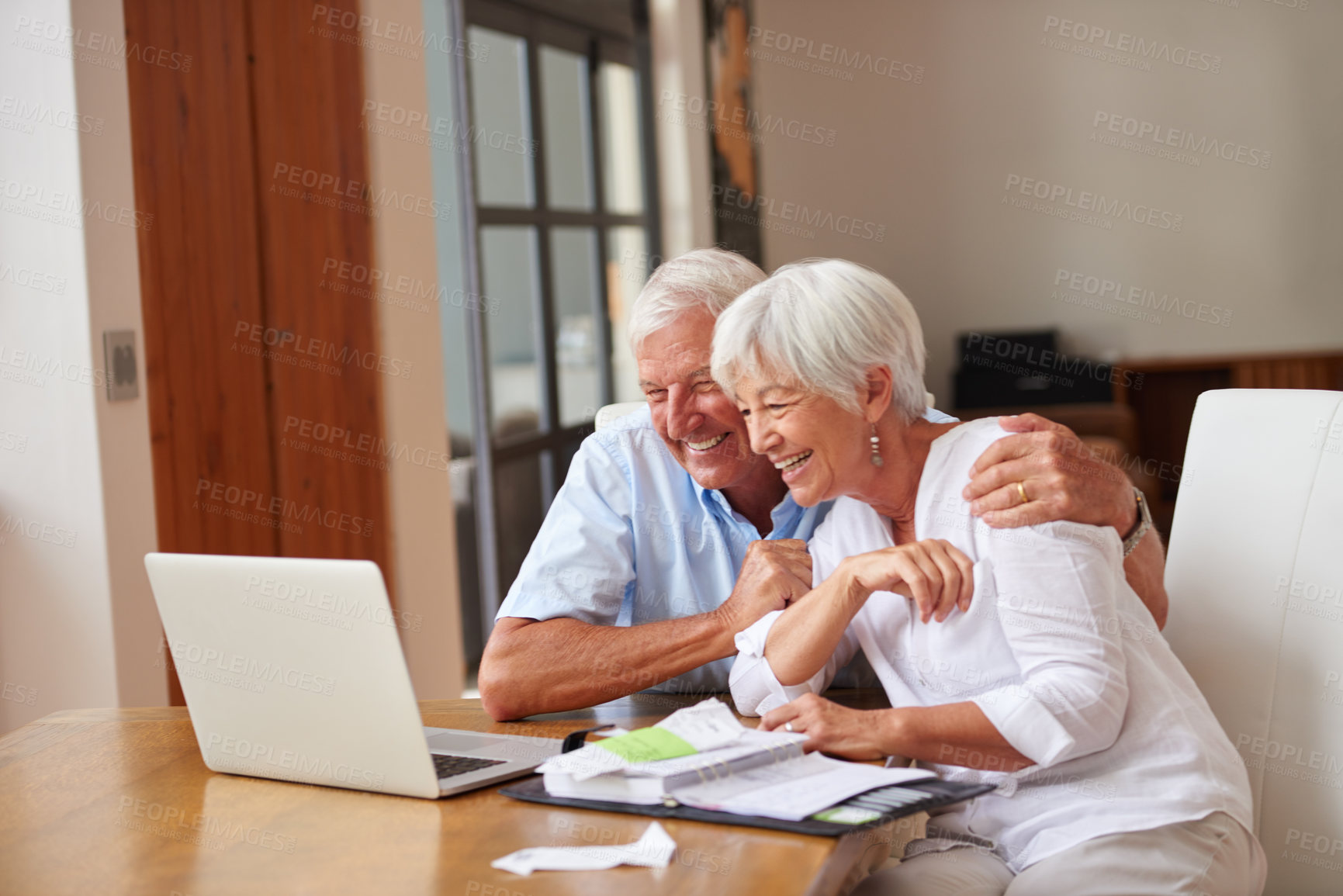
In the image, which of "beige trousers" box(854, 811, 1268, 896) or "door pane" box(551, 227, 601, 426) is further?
"door pane" box(551, 227, 601, 426)

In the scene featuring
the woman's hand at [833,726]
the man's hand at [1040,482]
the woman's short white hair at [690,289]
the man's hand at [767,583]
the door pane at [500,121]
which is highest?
the door pane at [500,121]

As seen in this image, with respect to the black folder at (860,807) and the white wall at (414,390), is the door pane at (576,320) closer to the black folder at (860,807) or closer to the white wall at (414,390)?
the white wall at (414,390)

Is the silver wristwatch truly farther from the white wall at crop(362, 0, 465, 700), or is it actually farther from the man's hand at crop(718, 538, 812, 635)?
the white wall at crop(362, 0, 465, 700)

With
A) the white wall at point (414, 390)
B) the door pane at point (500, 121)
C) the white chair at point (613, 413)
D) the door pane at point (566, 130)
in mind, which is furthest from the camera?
the door pane at point (566, 130)

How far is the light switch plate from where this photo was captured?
89.2 inches

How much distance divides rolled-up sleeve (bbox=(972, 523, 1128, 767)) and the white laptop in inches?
21.2

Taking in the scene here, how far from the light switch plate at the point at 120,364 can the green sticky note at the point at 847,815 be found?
5.63 feet

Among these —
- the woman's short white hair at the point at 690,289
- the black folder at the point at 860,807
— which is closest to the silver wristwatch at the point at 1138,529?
the black folder at the point at 860,807

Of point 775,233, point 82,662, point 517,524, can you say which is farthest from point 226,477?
point 775,233

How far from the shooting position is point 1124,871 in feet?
4.29

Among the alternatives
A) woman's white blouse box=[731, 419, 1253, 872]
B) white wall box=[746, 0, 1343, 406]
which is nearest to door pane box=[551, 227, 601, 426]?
white wall box=[746, 0, 1343, 406]

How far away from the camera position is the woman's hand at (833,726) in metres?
1.30

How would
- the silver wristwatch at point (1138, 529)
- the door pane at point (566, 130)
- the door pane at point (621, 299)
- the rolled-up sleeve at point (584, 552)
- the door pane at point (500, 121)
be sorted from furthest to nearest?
the door pane at point (621, 299) < the door pane at point (566, 130) < the door pane at point (500, 121) < the rolled-up sleeve at point (584, 552) < the silver wristwatch at point (1138, 529)

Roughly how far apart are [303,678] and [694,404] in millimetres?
721
